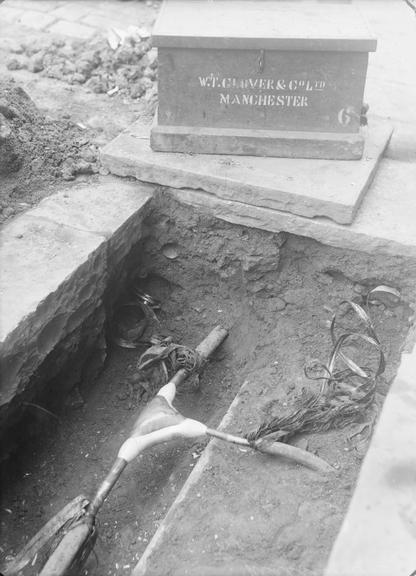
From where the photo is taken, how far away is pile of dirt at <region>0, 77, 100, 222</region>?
11.6 feet

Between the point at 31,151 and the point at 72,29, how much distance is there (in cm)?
215

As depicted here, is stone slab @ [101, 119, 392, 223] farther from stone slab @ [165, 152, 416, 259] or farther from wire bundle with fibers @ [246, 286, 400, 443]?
wire bundle with fibers @ [246, 286, 400, 443]

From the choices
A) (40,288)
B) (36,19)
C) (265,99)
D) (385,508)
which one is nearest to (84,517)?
(40,288)

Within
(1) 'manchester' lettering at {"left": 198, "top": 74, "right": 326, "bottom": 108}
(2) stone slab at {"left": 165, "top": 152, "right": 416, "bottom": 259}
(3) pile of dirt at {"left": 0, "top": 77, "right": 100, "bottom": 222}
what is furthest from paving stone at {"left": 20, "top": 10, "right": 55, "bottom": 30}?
(2) stone slab at {"left": 165, "top": 152, "right": 416, "bottom": 259}

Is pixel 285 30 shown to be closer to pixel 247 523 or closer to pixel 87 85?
pixel 87 85

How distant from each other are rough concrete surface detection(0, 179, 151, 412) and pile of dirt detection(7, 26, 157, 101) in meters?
1.21

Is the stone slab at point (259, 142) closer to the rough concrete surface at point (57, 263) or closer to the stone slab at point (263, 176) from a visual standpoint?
the stone slab at point (263, 176)

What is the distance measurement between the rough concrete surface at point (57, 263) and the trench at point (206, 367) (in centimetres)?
29

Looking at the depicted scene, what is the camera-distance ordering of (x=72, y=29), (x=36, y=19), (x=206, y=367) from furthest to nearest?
(x=36, y=19) → (x=72, y=29) → (x=206, y=367)

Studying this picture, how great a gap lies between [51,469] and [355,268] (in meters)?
1.83

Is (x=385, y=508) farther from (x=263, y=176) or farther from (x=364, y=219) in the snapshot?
(x=263, y=176)

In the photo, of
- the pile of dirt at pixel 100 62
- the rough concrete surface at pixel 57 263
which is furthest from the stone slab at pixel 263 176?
the pile of dirt at pixel 100 62

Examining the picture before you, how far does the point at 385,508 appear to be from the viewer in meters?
2.24

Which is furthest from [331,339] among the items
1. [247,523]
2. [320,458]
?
[247,523]
